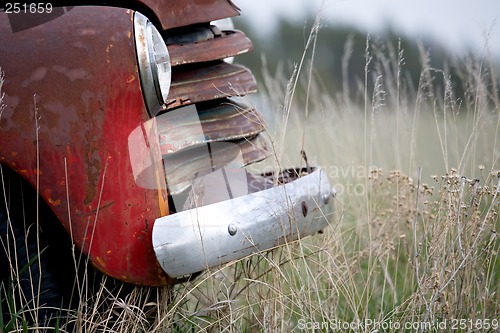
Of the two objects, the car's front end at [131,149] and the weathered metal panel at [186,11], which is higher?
the weathered metal panel at [186,11]

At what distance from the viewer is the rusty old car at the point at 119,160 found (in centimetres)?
180

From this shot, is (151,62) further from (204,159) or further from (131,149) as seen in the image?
(204,159)

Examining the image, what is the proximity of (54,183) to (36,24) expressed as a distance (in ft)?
1.40

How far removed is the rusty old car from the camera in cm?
180

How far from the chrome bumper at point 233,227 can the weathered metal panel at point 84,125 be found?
0.09 metres

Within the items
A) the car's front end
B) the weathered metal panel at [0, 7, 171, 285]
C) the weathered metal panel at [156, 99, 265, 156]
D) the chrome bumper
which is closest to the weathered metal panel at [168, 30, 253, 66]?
the car's front end

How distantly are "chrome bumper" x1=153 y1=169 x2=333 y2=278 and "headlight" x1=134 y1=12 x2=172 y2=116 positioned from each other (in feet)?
1.12

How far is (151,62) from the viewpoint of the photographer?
1892 millimetres

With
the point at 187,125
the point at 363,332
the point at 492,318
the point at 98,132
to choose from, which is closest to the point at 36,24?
the point at 98,132

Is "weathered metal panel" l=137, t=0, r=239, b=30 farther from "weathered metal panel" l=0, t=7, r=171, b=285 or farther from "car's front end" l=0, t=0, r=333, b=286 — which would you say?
"weathered metal panel" l=0, t=7, r=171, b=285

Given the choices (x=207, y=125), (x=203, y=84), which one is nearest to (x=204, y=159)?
(x=207, y=125)

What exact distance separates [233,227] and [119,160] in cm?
37

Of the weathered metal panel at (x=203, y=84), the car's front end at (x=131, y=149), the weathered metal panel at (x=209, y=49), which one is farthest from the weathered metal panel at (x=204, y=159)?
the weathered metal panel at (x=209, y=49)

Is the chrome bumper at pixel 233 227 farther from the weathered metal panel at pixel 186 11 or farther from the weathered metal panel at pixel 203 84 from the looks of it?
the weathered metal panel at pixel 186 11
